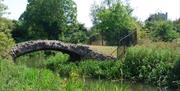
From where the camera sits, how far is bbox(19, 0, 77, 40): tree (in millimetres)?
56031

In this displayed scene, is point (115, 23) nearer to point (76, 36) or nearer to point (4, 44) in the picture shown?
point (76, 36)

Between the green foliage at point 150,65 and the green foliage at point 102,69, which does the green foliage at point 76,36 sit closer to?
the green foliage at point 102,69

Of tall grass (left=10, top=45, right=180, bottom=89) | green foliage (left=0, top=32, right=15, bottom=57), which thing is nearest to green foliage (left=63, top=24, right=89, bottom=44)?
green foliage (left=0, top=32, right=15, bottom=57)

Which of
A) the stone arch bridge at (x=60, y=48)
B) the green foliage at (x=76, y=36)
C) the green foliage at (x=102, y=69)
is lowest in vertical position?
the green foliage at (x=102, y=69)

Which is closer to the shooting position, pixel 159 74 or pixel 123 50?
pixel 159 74

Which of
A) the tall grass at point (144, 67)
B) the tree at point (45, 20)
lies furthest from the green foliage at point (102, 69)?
the tree at point (45, 20)

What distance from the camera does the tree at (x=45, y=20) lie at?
56.0 meters

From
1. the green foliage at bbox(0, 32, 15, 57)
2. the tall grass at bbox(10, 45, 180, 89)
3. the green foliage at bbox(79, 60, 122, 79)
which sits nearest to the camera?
the tall grass at bbox(10, 45, 180, 89)

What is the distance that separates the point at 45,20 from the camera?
56281 millimetres

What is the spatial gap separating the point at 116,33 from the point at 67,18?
1162 cm

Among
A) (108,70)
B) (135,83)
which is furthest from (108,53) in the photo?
(135,83)

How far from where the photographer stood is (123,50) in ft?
109

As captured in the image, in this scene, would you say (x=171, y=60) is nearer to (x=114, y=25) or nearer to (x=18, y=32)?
(x=114, y=25)

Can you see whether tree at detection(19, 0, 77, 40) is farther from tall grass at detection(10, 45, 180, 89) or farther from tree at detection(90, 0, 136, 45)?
tall grass at detection(10, 45, 180, 89)
